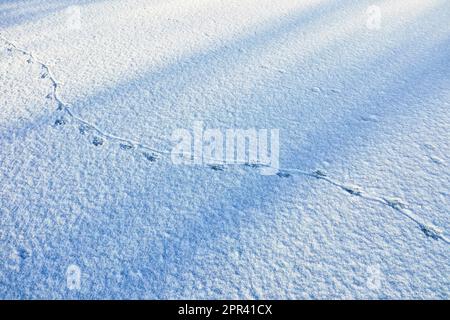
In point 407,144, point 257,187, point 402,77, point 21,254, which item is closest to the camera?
point 21,254

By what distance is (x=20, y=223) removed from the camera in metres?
0.95

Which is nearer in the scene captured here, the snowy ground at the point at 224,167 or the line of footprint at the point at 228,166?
the snowy ground at the point at 224,167

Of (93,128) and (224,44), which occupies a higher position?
(224,44)

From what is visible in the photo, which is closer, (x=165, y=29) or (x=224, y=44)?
(x=224, y=44)

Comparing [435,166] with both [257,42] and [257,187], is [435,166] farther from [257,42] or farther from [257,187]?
[257,42]

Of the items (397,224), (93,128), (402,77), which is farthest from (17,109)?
(402,77)

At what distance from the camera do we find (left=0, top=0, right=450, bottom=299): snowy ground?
2.81 feet

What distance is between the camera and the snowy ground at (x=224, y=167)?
0.86m

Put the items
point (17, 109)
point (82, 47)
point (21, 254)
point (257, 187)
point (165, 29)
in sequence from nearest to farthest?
point (21, 254) → point (257, 187) → point (17, 109) → point (82, 47) → point (165, 29)

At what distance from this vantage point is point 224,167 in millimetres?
1131

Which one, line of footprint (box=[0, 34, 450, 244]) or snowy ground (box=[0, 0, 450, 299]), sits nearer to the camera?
snowy ground (box=[0, 0, 450, 299])

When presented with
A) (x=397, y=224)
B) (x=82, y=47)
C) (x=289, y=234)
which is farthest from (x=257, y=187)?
(x=82, y=47)

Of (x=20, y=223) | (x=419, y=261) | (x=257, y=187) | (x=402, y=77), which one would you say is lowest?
(x=419, y=261)

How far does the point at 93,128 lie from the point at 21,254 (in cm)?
52
